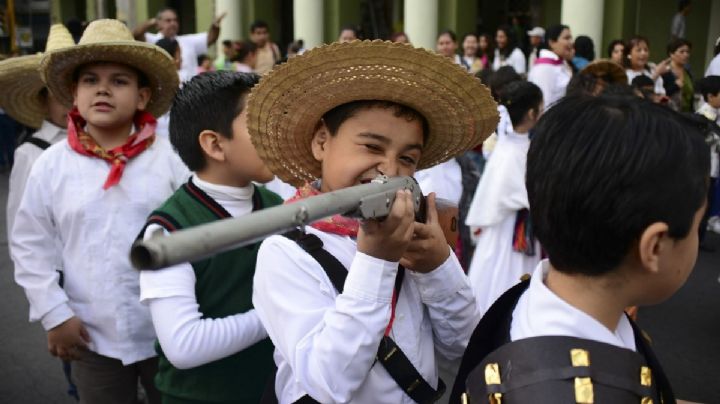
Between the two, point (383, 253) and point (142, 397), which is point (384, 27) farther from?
point (383, 253)

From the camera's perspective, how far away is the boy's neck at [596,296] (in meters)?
1.23

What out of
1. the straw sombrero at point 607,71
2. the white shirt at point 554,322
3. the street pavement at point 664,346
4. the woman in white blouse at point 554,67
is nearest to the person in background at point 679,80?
the woman in white blouse at point 554,67

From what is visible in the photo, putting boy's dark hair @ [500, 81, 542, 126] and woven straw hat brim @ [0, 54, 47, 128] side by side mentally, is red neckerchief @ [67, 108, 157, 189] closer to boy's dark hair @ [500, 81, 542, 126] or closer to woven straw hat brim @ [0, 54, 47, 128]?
woven straw hat brim @ [0, 54, 47, 128]

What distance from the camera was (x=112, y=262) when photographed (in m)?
2.55

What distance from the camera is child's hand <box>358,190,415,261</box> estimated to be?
1.28 meters

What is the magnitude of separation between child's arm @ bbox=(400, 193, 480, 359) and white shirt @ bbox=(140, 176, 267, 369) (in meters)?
0.63

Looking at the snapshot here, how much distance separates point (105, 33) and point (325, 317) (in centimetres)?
176

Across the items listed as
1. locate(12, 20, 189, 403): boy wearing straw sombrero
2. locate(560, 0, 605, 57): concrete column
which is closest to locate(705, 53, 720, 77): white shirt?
locate(560, 0, 605, 57): concrete column

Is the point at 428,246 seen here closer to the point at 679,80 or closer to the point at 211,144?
Answer: the point at 211,144

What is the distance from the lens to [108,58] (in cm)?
262

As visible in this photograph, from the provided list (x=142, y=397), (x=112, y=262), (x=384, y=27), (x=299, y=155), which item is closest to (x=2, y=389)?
(x=142, y=397)

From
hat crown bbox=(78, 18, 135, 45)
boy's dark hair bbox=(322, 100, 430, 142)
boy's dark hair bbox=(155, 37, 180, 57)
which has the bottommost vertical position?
boy's dark hair bbox=(155, 37, 180, 57)

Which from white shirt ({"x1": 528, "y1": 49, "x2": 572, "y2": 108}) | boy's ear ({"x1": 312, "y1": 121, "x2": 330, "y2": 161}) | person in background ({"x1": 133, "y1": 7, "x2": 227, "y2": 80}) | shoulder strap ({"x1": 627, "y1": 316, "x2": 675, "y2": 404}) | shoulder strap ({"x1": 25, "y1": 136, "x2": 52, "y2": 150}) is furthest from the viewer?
person in background ({"x1": 133, "y1": 7, "x2": 227, "y2": 80})

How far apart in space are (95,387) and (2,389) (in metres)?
1.82
